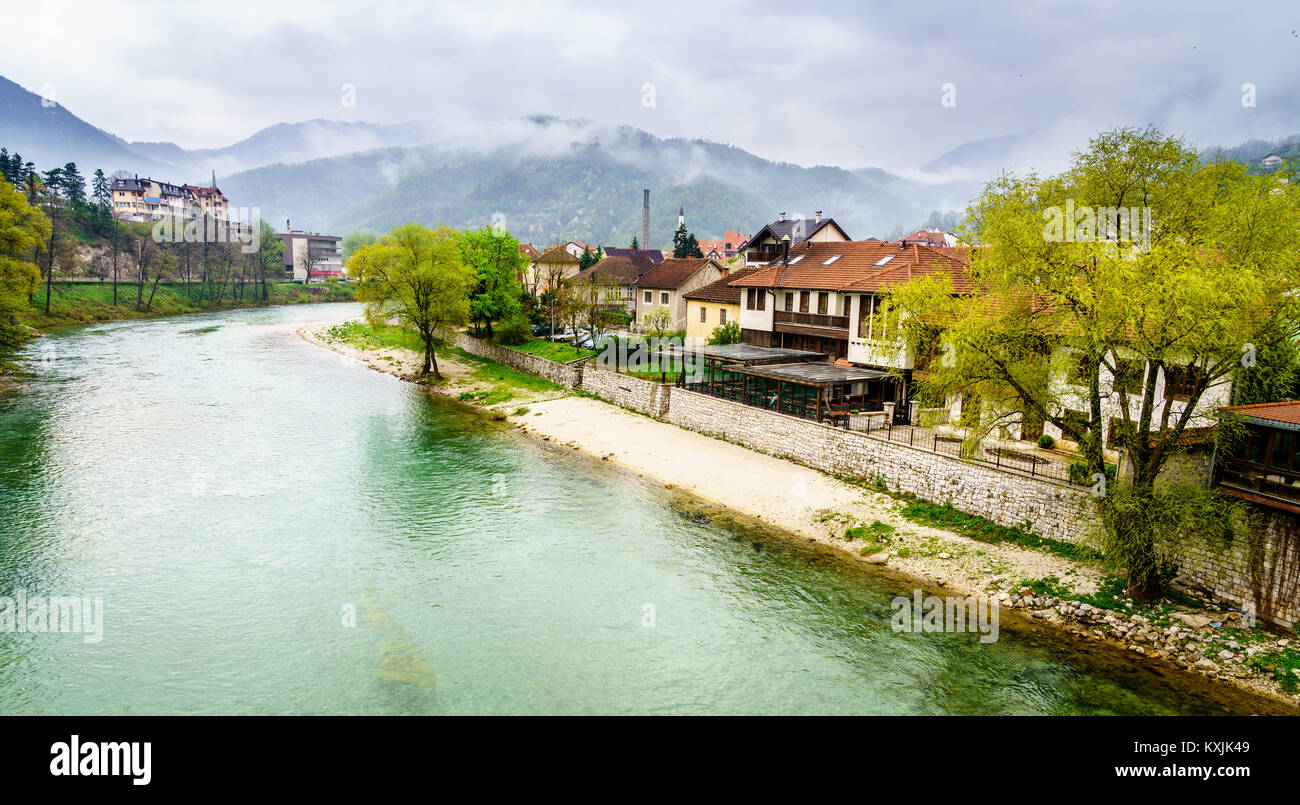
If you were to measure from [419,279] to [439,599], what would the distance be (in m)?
36.2

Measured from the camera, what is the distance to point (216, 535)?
24.5m

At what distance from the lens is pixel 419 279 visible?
5175 centimetres

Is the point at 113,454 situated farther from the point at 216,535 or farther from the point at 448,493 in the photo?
the point at 448,493

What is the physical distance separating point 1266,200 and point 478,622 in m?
22.3

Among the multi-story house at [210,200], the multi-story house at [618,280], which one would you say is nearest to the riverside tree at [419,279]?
the multi-story house at [618,280]

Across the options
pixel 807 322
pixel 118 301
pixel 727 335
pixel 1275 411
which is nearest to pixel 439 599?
pixel 1275 411

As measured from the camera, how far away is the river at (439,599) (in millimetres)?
16094

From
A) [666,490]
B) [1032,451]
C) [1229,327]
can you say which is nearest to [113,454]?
[666,490]

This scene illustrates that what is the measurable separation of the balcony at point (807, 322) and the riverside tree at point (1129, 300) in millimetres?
16118

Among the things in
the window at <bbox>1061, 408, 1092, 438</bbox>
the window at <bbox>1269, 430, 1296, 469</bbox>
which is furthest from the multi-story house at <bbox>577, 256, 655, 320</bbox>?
the window at <bbox>1269, 430, 1296, 469</bbox>

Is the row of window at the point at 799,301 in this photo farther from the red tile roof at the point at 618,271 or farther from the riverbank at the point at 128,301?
the riverbank at the point at 128,301

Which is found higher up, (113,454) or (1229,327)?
(1229,327)

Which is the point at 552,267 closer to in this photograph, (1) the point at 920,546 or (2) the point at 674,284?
(2) the point at 674,284
